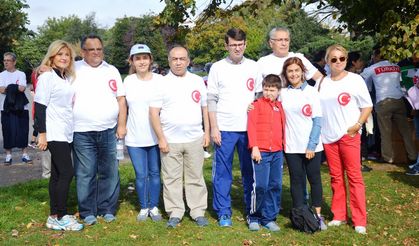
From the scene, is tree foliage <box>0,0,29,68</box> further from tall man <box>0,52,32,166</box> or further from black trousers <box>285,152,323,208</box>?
black trousers <box>285,152,323,208</box>

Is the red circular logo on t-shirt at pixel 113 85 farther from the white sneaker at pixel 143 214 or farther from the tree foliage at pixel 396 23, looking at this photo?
the tree foliage at pixel 396 23

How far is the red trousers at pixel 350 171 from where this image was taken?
17.6 feet

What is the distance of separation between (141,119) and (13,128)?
5.28m

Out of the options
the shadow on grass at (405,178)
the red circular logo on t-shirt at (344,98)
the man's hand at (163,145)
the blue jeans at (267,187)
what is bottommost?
the shadow on grass at (405,178)

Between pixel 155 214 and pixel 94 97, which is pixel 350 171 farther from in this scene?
pixel 94 97

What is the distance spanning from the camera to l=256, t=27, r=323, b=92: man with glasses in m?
5.56

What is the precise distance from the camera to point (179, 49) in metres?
5.53

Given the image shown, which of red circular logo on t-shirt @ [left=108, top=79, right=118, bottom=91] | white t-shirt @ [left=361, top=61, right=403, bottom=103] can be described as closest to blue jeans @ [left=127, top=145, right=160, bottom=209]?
red circular logo on t-shirt @ [left=108, top=79, right=118, bottom=91]

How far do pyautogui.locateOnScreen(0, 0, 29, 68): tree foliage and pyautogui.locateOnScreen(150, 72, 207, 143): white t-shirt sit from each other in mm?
45745

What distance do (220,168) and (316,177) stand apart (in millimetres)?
1053

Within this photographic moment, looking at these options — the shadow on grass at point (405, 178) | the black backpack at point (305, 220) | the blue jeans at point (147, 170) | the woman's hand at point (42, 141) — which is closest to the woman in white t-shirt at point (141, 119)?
the blue jeans at point (147, 170)

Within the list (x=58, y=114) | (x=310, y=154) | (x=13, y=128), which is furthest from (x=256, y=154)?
(x=13, y=128)

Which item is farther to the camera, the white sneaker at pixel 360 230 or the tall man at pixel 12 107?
the tall man at pixel 12 107

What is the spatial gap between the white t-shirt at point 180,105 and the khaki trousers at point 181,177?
0.12 m
